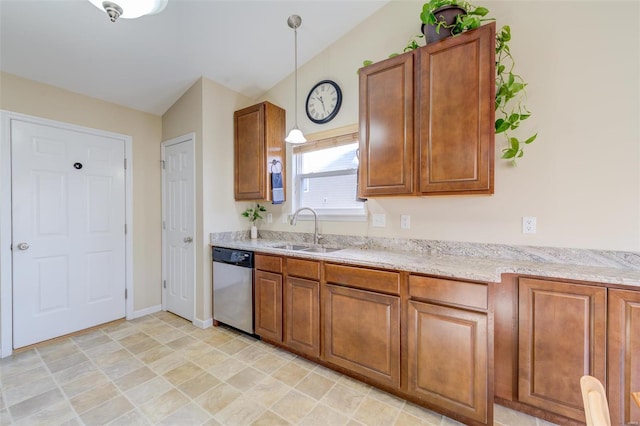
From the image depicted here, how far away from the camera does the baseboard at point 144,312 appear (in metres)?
3.19

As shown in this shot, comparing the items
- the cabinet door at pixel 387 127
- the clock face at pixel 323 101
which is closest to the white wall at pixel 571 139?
the cabinet door at pixel 387 127

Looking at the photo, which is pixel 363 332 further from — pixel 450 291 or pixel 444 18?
pixel 444 18

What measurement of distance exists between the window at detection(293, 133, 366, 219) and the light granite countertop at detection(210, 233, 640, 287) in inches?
23.7

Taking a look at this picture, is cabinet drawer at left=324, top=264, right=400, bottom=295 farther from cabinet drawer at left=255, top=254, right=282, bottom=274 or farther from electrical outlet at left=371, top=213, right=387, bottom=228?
electrical outlet at left=371, top=213, right=387, bottom=228

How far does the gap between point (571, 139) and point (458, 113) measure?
0.74m

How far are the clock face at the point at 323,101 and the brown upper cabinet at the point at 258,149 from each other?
0.42 m

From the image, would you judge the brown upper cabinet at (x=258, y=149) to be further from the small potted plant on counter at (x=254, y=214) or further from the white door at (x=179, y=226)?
the white door at (x=179, y=226)

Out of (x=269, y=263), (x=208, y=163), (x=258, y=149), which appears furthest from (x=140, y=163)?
(x=269, y=263)

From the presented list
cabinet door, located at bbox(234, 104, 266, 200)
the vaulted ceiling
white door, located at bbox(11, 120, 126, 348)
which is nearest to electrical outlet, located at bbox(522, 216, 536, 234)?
the vaulted ceiling

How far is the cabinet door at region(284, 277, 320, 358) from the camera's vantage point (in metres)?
2.17

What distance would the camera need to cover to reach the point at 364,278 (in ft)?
6.27

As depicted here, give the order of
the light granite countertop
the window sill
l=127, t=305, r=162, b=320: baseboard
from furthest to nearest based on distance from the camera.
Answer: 1. l=127, t=305, r=162, b=320: baseboard
2. the window sill
3. the light granite countertop

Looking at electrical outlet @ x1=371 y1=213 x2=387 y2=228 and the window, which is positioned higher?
the window

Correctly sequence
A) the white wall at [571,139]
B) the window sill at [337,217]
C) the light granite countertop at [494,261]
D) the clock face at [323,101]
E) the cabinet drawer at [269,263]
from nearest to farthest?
the light granite countertop at [494,261] → the white wall at [571,139] → the cabinet drawer at [269,263] → the window sill at [337,217] → the clock face at [323,101]
